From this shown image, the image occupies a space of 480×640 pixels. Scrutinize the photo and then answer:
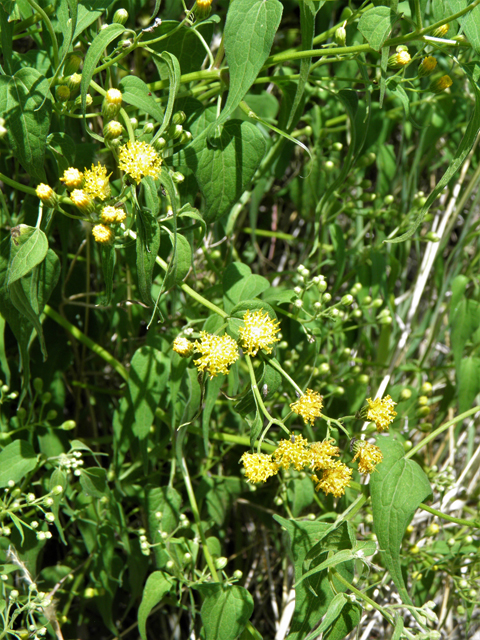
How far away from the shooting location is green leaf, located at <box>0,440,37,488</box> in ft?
4.19

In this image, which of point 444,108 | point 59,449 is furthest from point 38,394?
point 444,108

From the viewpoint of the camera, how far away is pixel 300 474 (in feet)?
4.77

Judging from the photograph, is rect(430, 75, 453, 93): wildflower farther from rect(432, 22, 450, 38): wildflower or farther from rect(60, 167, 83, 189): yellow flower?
rect(60, 167, 83, 189): yellow flower

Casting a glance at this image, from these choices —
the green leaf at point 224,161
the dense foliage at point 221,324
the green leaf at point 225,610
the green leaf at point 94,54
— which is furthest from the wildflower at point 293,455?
the green leaf at point 94,54

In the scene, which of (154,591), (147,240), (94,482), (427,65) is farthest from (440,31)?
(154,591)

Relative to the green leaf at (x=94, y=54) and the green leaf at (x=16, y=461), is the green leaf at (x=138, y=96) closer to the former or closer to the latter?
the green leaf at (x=94, y=54)

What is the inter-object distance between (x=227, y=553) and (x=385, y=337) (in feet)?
3.06

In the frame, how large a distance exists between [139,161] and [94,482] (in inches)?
30.7

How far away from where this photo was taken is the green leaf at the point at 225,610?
46.6 inches

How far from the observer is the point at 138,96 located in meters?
1.04

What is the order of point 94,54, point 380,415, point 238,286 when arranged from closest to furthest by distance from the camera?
point 94,54 < point 380,415 < point 238,286

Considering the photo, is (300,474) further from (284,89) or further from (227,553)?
(284,89)

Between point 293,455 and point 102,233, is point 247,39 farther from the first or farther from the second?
point 293,455

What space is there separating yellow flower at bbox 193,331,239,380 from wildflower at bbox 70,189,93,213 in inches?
12.4
